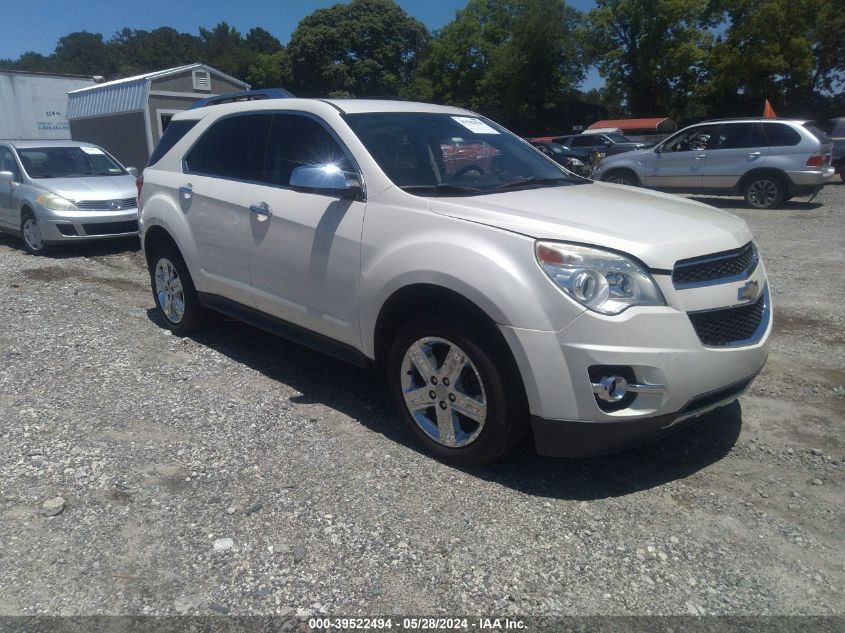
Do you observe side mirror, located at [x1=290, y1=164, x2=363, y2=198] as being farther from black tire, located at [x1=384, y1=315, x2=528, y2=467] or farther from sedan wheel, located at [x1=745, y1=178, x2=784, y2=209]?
sedan wheel, located at [x1=745, y1=178, x2=784, y2=209]

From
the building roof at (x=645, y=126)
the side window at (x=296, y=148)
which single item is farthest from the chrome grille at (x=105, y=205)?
the building roof at (x=645, y=126)

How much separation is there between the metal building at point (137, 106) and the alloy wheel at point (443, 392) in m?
17.5

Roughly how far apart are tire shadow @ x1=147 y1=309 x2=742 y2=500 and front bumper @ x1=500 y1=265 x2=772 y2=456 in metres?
0.37

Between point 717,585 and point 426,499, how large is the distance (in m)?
1.29

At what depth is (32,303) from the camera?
7.19 m

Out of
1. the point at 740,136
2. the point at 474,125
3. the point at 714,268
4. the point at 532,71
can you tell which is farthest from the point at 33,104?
the point at 532,71

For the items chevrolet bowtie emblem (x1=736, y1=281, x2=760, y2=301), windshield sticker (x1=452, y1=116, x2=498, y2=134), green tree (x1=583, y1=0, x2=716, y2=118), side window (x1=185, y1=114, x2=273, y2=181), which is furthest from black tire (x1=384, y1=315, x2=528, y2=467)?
green tree (x1=583, y1=0, x2=716, y2=118)

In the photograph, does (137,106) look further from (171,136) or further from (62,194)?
(171,136)

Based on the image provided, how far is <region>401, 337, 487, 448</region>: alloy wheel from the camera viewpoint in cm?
342

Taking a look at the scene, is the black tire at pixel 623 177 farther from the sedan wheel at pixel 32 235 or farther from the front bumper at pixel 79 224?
the sedan wheel at pixel 32 235

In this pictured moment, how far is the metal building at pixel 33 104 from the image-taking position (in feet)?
68.2

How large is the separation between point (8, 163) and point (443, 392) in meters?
9.80

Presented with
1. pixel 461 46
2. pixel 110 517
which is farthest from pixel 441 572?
pixel 461 46

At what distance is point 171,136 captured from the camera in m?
5.81
